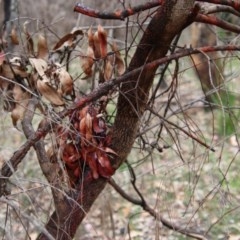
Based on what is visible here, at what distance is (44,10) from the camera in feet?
18.6

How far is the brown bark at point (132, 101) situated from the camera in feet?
5.45

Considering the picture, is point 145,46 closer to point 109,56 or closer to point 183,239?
point 109,56

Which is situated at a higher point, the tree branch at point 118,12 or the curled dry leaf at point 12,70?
the tree branch at point 118,12

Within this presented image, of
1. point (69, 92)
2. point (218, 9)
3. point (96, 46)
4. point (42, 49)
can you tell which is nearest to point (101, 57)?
point (96, 46)

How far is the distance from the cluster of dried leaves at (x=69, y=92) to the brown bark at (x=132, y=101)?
0.05 meters

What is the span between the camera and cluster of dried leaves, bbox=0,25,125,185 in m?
1.77

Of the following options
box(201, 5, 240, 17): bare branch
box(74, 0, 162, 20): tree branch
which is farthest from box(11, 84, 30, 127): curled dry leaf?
box(201, 5, 240, 17): bare branch

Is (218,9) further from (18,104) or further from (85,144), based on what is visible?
(18,104)

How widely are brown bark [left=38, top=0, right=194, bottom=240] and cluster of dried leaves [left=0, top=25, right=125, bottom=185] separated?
1.9 inches

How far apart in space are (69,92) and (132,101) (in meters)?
0.19

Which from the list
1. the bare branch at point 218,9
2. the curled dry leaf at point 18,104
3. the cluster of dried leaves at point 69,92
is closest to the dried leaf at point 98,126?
the cluster of dried leaves at point 69,92

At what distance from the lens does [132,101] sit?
1838 millimetres

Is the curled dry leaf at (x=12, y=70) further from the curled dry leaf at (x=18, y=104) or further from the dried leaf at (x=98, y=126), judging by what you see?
the dried leaf at (x=98, y=126)

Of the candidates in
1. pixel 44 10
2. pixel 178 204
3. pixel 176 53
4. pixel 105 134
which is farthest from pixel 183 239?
pixel 44 10
